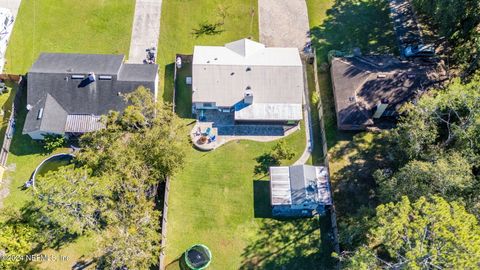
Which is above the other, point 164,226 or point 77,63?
point 77,63

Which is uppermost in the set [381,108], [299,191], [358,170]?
[381,108]

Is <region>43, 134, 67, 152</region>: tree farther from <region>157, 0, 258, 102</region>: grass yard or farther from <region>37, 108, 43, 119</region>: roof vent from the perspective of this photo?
<region>157, 0, 258, 102</region>: grass yard

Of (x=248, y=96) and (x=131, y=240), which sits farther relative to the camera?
(x=248, y=96)

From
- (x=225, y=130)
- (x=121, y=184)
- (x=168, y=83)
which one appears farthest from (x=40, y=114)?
(x=225, y=130)

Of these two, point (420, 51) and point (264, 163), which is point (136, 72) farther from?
point (420, 51)

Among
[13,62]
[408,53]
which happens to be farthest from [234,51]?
[13,62]

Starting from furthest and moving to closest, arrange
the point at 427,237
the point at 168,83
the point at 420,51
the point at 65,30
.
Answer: the point at 65,30 < the point at 420,51 < the point at 168,83 < the point at 427,237
